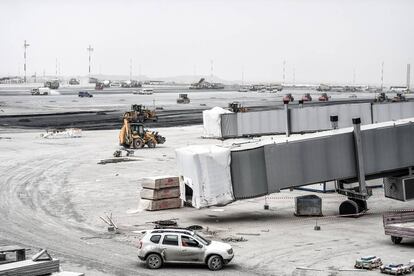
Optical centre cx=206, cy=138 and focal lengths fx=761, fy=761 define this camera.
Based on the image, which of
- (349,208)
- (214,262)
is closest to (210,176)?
(349,208)

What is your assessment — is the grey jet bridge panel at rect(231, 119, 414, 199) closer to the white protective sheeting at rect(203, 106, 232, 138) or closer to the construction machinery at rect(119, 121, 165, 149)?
the construction machinery at rect(119, 121, 165, 149)

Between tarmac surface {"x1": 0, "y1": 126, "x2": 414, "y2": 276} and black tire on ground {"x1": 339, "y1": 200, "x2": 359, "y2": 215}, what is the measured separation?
51cm

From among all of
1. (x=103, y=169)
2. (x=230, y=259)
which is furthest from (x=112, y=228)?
(x=103, y=169)

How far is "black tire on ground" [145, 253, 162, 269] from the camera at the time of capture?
99.0ft

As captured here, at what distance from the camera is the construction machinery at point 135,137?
249ft

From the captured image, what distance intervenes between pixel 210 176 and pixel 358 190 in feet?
28.3

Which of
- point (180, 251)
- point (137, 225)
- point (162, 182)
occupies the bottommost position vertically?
point (137, 225)

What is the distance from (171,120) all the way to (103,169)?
189 ft

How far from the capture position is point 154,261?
30250 mm

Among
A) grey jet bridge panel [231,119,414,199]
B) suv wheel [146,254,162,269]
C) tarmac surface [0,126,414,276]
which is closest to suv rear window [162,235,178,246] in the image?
suv wheel [146,254,162,269]

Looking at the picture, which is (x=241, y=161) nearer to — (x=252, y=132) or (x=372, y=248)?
(x=372, y=248)

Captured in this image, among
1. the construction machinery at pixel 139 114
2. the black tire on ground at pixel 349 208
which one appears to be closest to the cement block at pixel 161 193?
the black tire on ground at pixel 349 208

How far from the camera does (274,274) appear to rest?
29266 mm

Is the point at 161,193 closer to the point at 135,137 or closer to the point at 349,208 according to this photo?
the point at 349,208
